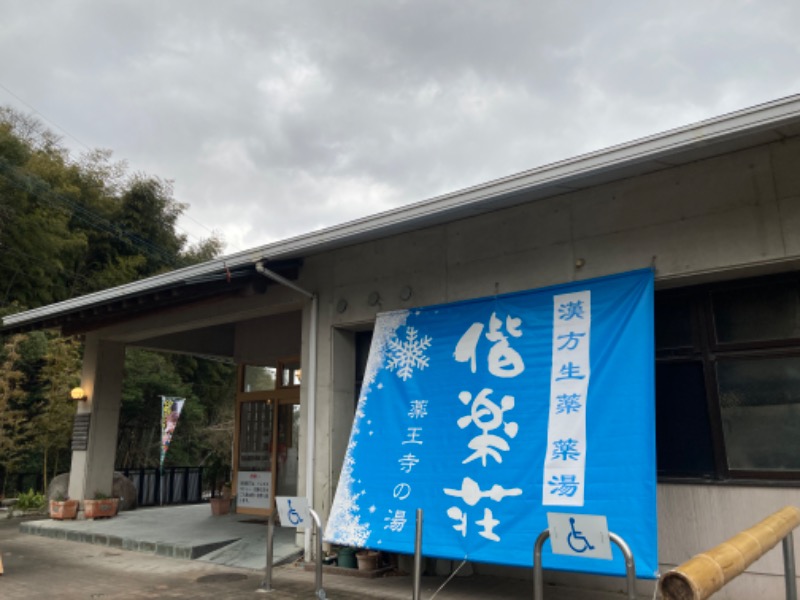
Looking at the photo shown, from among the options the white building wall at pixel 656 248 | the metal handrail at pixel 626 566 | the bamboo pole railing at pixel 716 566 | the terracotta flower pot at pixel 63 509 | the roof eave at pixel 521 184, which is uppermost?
the roof eave at pixel 521 184

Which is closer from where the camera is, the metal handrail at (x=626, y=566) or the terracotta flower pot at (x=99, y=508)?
the metal handrail at (x=626, y=566)

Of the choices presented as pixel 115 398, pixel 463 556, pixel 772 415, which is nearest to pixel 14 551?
pixel 115 398

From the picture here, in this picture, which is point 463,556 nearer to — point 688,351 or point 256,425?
point 688,351

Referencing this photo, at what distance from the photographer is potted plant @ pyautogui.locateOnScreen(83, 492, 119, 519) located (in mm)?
11219

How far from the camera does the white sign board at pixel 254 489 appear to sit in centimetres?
1178

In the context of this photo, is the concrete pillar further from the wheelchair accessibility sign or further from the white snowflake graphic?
the wheelchair accessibility sign

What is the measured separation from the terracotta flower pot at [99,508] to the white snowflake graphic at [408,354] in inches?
298

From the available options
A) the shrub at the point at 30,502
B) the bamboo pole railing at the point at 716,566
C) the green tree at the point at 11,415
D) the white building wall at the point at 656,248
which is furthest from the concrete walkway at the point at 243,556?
the green tree at the point at 11,415

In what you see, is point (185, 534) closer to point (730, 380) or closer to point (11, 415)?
point (730, 380)

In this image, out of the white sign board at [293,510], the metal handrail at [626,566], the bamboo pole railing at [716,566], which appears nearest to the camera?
the bamboo pole railing at [716,566]

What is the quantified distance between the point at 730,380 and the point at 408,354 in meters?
3.30

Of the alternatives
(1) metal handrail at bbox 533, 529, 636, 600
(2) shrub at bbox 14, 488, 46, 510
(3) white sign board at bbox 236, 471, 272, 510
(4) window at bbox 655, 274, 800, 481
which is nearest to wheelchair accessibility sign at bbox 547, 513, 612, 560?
(1) metal handrail at bbox 533, 529, 636, 600

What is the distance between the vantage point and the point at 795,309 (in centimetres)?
527

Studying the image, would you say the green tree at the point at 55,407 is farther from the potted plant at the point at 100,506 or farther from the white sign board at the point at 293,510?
the white sign board at the point at 293,510
